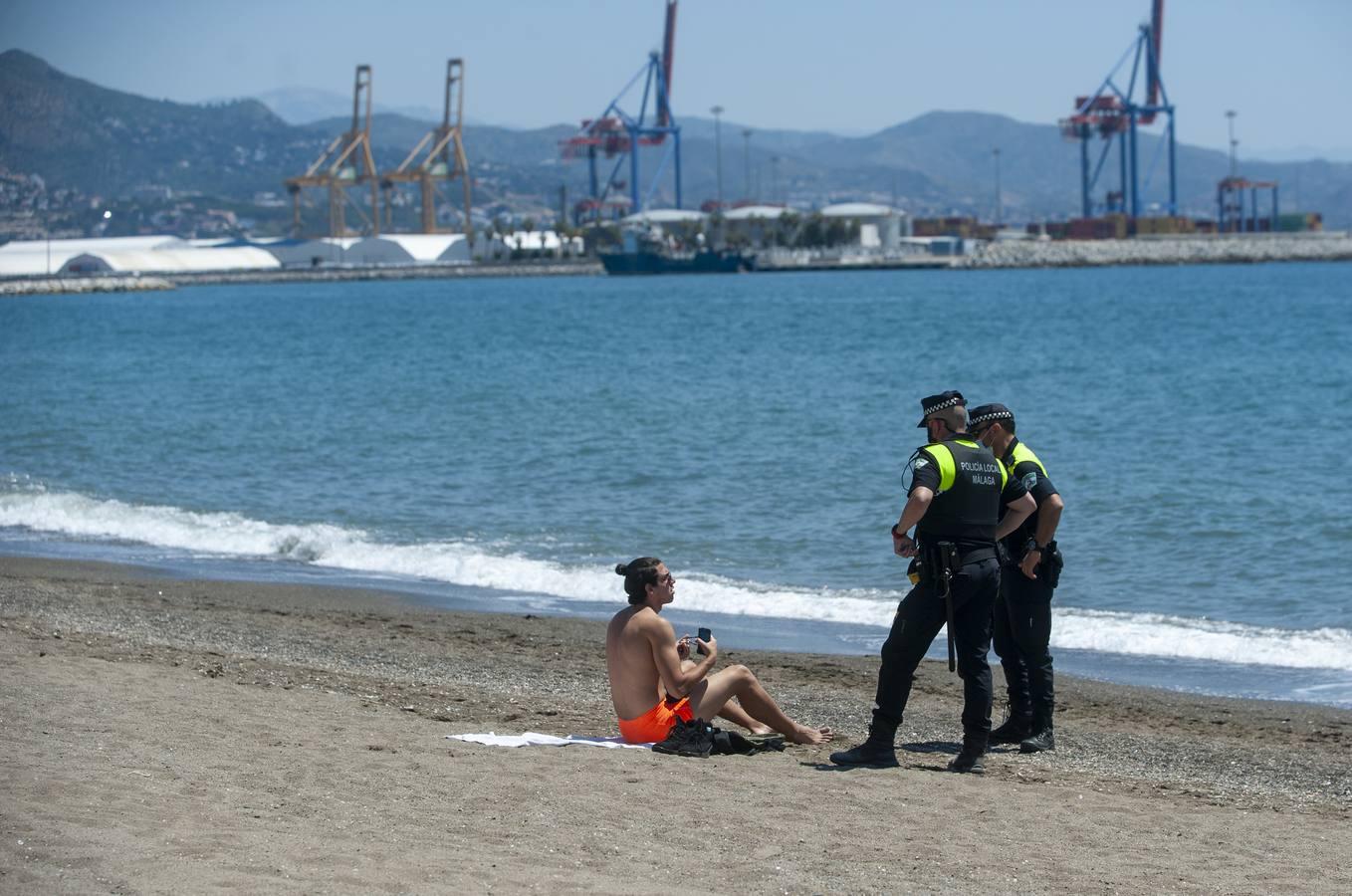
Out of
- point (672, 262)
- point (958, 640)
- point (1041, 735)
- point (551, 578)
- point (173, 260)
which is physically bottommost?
point (551, 578)

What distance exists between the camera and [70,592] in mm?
11539

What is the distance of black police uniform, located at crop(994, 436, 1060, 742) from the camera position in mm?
7234

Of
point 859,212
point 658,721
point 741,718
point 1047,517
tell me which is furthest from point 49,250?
point 1047,517

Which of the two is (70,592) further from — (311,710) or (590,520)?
(590,520)

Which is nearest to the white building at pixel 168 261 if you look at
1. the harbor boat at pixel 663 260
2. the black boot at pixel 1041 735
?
the harbor boat at pixel 663 260

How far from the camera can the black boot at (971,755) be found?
6.79 metres

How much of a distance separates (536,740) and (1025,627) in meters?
2.27

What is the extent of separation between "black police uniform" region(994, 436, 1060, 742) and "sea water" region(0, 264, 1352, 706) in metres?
2.39

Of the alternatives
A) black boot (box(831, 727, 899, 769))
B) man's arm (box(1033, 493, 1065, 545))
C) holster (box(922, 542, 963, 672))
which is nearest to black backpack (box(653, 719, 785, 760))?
black boot (box(831, 727, 899, 769))

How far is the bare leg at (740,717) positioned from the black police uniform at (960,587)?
23.4 inches

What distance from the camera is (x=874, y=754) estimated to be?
686 centimetres

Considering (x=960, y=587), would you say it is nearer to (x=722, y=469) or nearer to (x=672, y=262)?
(x=722, y=469)

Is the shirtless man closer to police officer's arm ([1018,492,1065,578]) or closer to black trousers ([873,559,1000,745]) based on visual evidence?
black trousers ([873,559,1000,745])

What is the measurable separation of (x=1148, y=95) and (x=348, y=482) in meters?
124
